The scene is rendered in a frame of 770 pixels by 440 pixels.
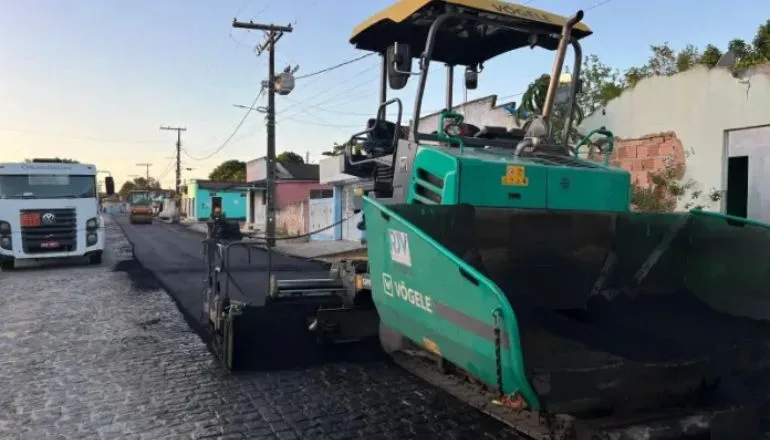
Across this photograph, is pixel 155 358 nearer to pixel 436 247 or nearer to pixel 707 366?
pixel 436 247

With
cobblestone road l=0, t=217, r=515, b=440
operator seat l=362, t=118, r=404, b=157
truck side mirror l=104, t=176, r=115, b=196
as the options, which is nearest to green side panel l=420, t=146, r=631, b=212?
operator seat l=362, t=118, r=404, b=157

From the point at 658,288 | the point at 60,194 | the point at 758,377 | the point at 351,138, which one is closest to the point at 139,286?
the point at 60,194

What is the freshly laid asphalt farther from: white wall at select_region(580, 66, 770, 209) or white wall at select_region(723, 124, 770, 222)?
white wall at select_region(723, 124, 770, 222)

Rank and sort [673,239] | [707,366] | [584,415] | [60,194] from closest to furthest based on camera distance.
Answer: [584,415], [707,366], [673,239], [60,194]

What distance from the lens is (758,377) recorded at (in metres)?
3.97

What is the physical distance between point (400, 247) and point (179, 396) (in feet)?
8.41

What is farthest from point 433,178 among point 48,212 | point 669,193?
point 48,212

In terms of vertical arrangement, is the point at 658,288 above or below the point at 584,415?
above

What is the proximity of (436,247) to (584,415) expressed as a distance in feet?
3.62

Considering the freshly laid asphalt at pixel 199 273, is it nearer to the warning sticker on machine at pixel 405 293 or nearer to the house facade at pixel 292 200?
the warning sticker on machine at pixel 405 293

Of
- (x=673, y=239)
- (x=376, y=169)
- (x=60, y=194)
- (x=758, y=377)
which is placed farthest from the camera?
(x=60, y=194)

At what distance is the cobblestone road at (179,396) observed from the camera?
4.36m

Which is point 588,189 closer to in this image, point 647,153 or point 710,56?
point 647,153

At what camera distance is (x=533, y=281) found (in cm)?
440
